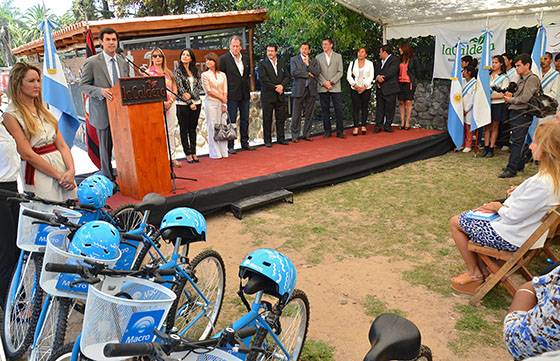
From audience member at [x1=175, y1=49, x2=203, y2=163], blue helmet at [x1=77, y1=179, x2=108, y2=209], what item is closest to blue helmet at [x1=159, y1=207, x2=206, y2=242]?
blue helmet at [x1=77, y1=179, x2=108, y2=209]

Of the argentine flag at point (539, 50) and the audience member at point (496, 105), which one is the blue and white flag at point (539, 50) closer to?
the argentine flag at point (539, 50)

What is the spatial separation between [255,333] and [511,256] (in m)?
1.99

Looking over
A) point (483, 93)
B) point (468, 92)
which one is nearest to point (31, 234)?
point (483, 93)

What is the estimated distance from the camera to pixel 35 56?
14406mm

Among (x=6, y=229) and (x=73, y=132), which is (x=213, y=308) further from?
(x=73, y=132)

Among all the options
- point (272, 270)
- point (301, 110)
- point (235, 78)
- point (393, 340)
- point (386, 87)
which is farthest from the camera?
point (386, 87)

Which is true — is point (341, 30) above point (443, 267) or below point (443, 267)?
above

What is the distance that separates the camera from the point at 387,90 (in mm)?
7621

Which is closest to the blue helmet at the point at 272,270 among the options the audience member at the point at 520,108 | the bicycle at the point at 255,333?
the bicycle at the point at 255,333

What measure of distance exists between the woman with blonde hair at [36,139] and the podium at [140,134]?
126 cm

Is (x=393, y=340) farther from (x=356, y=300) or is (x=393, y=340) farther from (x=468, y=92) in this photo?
(x=468, y=92)

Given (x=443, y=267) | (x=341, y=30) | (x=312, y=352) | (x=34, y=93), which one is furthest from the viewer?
(x=341, y=30)

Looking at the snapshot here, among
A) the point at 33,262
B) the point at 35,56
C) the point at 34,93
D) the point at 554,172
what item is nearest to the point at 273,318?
the point at 33,262

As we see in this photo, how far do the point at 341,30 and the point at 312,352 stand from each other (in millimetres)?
7677
